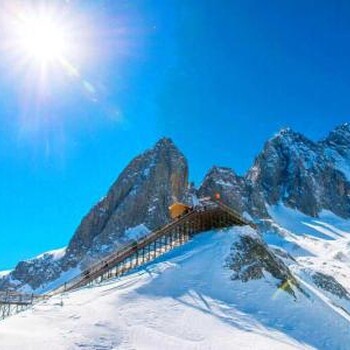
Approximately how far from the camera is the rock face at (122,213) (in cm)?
17738

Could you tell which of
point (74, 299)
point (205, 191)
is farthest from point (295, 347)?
point (205, 191)

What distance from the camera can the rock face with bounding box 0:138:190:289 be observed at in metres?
177

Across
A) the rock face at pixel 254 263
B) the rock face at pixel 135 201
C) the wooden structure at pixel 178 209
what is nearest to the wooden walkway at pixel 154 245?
the wooden structure at pixel 178 209

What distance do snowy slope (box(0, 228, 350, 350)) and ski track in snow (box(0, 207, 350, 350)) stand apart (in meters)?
0.05

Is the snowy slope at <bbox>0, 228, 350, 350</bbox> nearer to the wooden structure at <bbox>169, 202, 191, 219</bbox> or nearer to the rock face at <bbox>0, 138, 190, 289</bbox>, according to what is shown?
the wooden structure at <bbox>169, 202, 191, 219</bbox>

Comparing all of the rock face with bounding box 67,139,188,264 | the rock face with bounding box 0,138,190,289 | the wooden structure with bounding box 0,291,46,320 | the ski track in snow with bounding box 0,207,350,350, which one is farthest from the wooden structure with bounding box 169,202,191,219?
the rock face with bounding box 67,139,188,264

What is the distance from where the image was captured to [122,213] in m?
Result: 183

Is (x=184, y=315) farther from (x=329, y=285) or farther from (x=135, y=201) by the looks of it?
(x=135, y=201)

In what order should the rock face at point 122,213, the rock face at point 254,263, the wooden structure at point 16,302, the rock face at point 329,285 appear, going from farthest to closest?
the rock face at point 122,213, the rock face at point 329,285, the wooden structure at point 16,302, the rock face at point 254,263

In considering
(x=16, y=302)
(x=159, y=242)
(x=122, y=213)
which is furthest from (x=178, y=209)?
(x=122, y=213)

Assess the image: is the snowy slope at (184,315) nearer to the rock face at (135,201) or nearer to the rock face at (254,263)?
the rock face at (254,263)

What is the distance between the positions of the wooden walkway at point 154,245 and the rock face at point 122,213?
113 meters

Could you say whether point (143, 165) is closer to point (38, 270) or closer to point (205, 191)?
point (205, 191)

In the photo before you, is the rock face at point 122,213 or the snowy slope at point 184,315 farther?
the rock face at point 122,213
